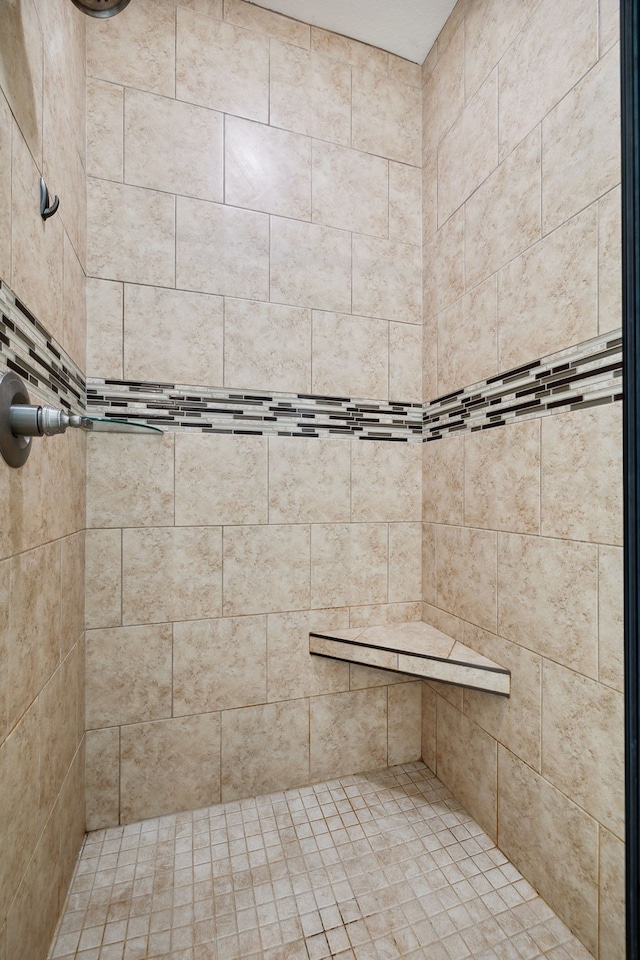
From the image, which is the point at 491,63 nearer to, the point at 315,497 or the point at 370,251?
the point at 370,251

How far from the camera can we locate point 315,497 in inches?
65.9

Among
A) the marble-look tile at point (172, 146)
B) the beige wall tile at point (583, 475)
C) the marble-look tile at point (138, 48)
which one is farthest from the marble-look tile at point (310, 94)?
the beige wall tile at point (583, 475)

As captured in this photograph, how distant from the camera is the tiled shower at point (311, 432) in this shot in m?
1.01

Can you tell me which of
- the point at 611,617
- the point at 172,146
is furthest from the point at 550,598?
the point at 172,146

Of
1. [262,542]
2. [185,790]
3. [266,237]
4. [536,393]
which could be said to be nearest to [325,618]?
[262,542]

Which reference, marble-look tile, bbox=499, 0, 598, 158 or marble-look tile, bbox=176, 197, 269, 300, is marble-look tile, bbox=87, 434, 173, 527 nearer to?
marble-look tile, bbox=176, 197, 269, 300

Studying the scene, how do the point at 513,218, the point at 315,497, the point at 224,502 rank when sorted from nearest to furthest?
the point at 513,218 < the point at 224,502 < the point at 315,497

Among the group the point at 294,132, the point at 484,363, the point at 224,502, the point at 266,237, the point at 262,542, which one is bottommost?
the point at 262,542

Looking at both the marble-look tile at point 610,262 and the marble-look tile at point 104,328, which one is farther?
the marble-look tile at point 104,328

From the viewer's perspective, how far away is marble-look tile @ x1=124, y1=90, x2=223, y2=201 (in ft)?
4.77

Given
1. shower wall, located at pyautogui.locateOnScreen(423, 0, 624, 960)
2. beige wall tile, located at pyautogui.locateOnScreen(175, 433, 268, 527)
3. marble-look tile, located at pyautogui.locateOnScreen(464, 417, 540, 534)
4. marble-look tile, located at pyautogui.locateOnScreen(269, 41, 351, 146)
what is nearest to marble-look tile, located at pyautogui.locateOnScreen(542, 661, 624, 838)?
shower wall, located at pyautogui.locateOnScreen(423, 0, 624, 960)

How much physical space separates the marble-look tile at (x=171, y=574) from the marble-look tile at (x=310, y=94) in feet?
5.11

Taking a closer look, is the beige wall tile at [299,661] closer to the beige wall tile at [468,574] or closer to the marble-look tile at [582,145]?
the beige wall tile at [468,574]

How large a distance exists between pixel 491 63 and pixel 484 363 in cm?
96
